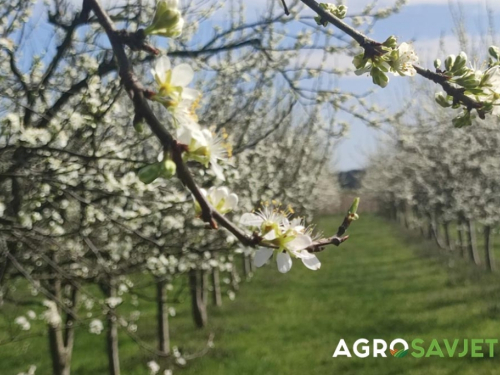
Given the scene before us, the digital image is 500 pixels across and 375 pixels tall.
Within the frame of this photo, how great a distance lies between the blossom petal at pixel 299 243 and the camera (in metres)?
1.23

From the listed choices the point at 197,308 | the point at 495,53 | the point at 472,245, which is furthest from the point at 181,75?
the point at 472,245

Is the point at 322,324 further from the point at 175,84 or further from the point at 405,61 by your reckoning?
the point at 175,84

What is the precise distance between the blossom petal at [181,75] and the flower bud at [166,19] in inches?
2.8

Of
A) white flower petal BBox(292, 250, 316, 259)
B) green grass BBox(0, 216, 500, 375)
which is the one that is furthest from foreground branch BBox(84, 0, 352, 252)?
green grass BBox(0, 216, 500, 375)

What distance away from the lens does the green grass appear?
7.66 meters

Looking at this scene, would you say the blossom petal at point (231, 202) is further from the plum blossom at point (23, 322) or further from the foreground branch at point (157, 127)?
the plum blossom at point (23, 322)

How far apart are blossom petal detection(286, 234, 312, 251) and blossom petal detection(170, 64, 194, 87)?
0.39 metres

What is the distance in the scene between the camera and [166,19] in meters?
1.06

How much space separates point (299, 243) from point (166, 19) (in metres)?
0.51

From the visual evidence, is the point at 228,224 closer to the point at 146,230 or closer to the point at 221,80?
the point at 146,230

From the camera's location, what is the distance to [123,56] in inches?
37.3

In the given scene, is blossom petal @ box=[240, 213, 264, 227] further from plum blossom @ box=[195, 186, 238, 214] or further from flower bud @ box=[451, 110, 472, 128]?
flower bud @ box=[451, 110, 472, 128]

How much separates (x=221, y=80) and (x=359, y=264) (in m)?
10.8

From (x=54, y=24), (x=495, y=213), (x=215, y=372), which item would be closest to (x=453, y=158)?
(x=495, y=213)
